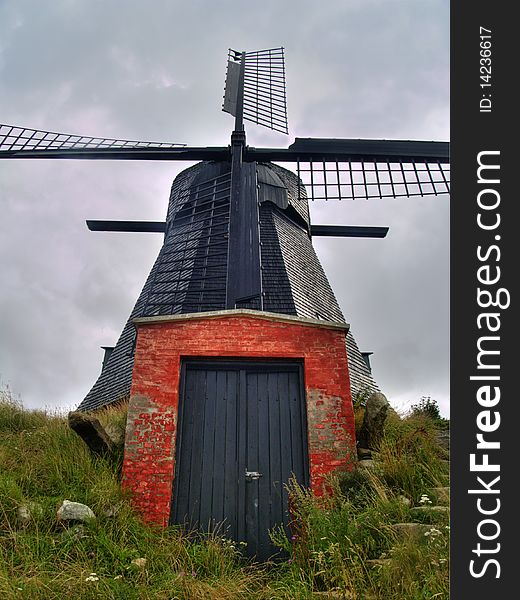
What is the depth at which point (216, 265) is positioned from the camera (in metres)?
9.28

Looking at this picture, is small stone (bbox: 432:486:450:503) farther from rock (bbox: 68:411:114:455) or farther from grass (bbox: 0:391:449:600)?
rock (bbox: 68:411:114:455)

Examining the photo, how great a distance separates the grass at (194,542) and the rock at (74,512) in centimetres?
8

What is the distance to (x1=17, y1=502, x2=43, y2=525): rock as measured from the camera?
4875 millimetres

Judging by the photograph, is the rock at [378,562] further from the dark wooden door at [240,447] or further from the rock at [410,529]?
the dark wooden door at [240,447]

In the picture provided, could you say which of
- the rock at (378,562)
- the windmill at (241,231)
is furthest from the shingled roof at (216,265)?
the rock at (378,562)

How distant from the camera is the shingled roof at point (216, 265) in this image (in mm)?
9773

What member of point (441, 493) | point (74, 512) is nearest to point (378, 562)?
point (441, 493)

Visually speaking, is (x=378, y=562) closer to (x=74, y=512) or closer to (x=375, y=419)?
(x=375, y=419)

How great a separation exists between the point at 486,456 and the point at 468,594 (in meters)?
0.70

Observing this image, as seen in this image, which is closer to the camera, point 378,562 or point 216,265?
point 378,562

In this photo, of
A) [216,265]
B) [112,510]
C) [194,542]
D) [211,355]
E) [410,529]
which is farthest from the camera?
[216,265]

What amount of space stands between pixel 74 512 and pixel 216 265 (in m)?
5.13

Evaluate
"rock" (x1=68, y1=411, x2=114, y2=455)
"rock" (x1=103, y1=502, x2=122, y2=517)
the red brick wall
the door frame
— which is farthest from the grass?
the door frame

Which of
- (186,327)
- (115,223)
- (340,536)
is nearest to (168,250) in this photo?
(115,223)
